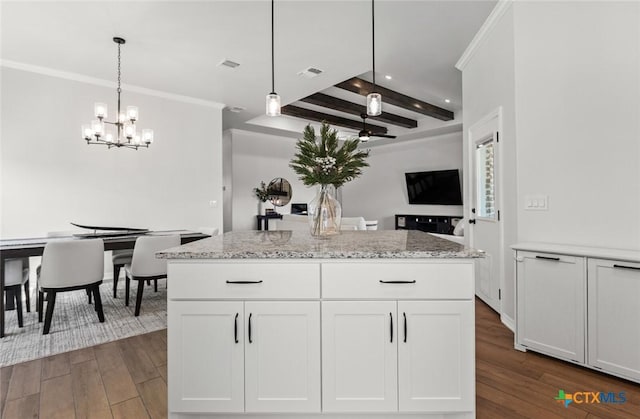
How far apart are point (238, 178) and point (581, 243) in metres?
6.85

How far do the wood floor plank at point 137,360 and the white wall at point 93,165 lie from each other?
2.61 meters

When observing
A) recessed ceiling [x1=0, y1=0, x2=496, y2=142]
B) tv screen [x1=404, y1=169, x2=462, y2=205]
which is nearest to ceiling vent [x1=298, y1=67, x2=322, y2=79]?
recessed ceiling [x1=0, y1=0, x2=496, y2=142]

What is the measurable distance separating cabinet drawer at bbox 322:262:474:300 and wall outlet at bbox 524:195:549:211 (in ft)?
5.07

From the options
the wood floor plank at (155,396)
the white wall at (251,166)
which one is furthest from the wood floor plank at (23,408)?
the white wall at (251,166)

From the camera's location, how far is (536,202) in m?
2.55

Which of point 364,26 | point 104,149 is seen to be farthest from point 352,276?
point 104,149

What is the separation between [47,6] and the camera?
9.33 feet

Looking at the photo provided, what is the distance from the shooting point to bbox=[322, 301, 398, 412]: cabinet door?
57.2 inches

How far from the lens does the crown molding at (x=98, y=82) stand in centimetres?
394

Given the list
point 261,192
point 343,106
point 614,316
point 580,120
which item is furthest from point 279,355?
point 261,192

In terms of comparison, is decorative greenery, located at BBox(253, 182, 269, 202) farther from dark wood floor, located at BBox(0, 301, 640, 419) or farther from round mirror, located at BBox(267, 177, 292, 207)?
dark wood floor, located at BBox(0, 301, 640, 419)

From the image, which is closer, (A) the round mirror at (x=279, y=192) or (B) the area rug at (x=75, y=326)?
(B) the area rug at (x=75, y=326)

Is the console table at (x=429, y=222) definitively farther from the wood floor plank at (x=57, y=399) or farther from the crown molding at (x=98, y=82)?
the wood floor plank at (x=57, y=399)

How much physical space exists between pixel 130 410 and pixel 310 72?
4.01 m
